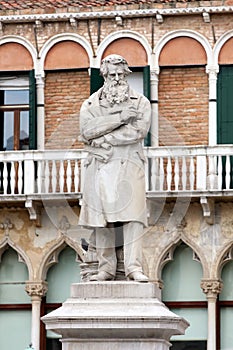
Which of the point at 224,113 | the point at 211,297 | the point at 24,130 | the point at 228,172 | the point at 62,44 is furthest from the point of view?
the point at 62,44

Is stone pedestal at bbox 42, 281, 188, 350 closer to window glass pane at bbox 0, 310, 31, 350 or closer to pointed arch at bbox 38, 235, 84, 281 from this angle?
pointed arch at bbox 38, 235, 84, 281

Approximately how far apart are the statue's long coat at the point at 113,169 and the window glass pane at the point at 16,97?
17980mm

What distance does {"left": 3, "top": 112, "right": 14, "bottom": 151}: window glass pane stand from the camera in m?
38.8

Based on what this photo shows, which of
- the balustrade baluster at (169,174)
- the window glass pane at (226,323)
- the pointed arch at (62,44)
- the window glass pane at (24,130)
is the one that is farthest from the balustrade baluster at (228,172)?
the window glass pane at (24,130)

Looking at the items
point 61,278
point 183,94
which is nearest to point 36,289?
point 61,278

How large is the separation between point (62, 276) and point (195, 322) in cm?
288

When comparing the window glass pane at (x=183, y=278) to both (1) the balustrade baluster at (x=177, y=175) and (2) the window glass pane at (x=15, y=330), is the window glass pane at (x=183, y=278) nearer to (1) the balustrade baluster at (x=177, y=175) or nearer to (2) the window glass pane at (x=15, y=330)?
(1) the balustrade baluster at (x=177, y=175)

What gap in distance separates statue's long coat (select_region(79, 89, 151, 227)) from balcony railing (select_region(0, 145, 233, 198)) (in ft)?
52.1

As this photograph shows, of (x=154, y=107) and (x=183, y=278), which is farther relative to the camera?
(x=154, y=107)

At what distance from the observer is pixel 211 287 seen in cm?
3700

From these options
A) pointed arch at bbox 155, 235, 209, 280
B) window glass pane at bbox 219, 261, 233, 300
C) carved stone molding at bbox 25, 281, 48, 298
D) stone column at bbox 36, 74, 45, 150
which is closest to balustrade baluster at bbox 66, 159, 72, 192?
stone column at bbox 36, 74, 45, 150

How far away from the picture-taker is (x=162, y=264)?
123 ft

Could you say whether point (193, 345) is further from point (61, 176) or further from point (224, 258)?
point (61, 176)

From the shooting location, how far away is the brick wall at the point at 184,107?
3803 cm
